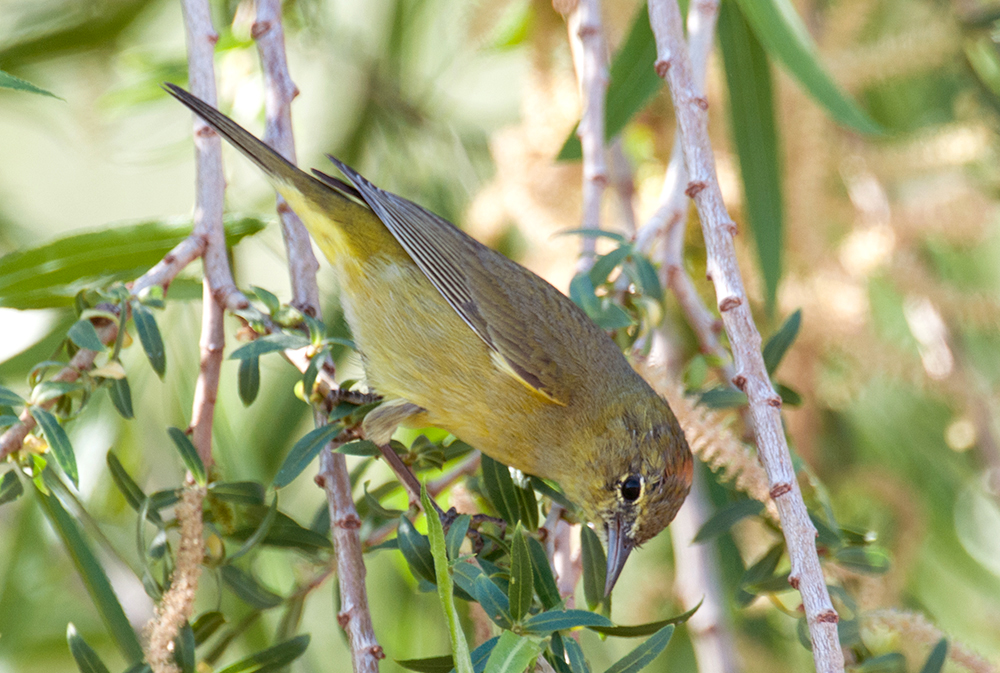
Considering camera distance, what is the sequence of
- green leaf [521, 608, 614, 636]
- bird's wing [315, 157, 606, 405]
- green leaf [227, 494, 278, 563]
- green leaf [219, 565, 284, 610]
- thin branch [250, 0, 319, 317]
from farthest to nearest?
bird's wing [315, 157, 606, 405] < thin branch [250, 0, 319, 317] < green leaf [219, 565, 284, 610] < green leaf [227, 494, 278, 563] < green leaf [521, 608, 614, 636]

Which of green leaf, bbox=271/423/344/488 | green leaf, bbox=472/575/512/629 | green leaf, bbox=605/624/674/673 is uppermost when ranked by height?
green leaf, bbox=271/423/344/488

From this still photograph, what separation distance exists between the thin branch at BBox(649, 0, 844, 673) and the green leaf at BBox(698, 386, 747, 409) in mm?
416

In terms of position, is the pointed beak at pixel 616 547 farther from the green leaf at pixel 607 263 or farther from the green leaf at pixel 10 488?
the green leaf at pixel 10 488

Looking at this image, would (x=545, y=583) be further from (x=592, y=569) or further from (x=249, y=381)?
(x=249, y=381)

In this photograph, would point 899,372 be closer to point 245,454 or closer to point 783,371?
point 783,371

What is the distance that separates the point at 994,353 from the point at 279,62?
2903mm

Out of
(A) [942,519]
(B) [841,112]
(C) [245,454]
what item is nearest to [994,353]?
(A) [942,519]

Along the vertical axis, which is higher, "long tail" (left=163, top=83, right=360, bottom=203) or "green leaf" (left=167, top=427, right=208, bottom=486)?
"long tail" (left=163, top=83, right=360, bottom=203)

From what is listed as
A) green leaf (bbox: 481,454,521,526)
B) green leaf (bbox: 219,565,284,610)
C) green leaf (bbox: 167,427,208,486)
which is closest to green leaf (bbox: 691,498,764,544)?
green leaf (bbox: 481,454,521,526)

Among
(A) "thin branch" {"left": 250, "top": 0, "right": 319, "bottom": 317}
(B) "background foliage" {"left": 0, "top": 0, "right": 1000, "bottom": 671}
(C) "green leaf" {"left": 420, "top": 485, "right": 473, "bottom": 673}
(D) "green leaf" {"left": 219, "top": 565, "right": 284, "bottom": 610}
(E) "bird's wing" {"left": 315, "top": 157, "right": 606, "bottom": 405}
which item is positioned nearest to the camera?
(C) "green leaf" {"left": 420, "top": 485, "right": 473, "bottom": 673}

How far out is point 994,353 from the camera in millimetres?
3502

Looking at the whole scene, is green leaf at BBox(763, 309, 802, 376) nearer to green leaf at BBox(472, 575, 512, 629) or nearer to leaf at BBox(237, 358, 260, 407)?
green leaf at BBox(472, 575, 512, 629)

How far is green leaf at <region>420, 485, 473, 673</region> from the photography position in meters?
1.19

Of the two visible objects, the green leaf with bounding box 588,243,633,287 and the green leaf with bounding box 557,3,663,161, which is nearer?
the green leaf with bounding box 588,243,633,287
